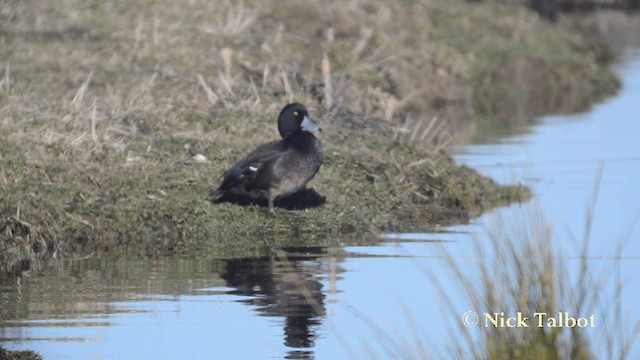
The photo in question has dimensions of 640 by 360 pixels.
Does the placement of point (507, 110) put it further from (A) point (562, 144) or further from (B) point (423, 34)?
(A) point (562, 144)

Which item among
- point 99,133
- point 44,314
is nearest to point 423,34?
point 99,133

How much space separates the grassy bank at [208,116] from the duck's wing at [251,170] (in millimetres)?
294

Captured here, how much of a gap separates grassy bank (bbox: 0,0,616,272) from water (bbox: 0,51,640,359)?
1.99ft

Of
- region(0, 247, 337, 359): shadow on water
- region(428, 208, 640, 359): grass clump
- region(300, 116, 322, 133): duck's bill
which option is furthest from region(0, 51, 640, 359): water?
region(300, 116, 322, 133): duck's bill

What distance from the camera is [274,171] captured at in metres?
14.0

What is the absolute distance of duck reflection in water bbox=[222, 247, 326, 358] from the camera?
10484 mm

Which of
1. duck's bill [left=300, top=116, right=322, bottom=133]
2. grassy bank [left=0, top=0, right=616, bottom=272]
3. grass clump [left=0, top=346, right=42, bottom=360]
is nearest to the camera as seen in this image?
grass clump [left=0, top=346, right=42, bottom=360]

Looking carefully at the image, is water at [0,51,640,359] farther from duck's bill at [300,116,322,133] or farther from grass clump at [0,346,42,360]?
duck's bill at [300,116,322,133]

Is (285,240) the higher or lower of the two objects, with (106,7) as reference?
lower

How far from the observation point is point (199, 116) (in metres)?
17.1

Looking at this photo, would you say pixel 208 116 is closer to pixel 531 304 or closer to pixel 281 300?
pixel 281 300

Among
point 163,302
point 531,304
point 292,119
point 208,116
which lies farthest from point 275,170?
point 531,304

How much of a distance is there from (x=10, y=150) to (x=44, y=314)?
3.97 metres

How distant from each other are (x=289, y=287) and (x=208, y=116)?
17.8 feet
